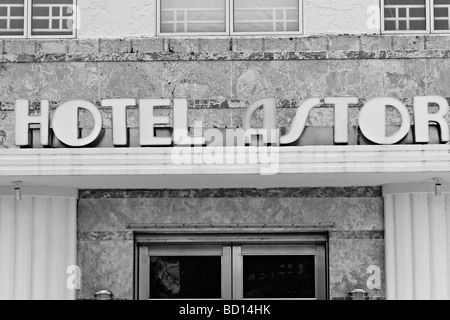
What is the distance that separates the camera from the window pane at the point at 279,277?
14.0 meters

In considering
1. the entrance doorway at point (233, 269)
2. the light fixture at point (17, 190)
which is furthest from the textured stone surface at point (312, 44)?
the light fixture at point (17, 190)

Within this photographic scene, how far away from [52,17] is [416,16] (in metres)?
5.12

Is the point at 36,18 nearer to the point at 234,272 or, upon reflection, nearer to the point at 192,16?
the point at 192,16

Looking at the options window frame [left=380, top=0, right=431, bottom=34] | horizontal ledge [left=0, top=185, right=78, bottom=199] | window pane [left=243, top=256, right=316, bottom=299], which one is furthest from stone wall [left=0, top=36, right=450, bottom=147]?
window pane [left=243, top=256, right=316, bottom=299]

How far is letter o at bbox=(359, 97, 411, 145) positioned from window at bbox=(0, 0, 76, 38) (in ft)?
14.7

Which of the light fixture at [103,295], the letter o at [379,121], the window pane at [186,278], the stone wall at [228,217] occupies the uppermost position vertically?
the letter o at [379,121]

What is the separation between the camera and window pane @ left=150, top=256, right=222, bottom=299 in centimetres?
1402

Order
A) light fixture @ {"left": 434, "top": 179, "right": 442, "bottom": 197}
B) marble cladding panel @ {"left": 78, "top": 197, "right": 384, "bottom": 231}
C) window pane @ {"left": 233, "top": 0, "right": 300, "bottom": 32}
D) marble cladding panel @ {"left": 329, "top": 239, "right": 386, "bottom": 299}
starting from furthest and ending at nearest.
→ window pane @ {"left": 233, "top": 0, "right": 300, "bottom": 32} < marble cladding panel @ {"left": 78, "top": 197, "right": 384, "bottom": 231} < marble cladding panel @ {"left": 329, "top": 239, "right": 386, "bottom": 299} < light fixture @ {"left": 434, "top": 179, "right": 442, "bottom": 197}

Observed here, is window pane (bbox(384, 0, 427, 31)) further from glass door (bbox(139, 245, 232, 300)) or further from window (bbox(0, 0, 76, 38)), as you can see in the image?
window (bbox(0, 0, 76, 38))

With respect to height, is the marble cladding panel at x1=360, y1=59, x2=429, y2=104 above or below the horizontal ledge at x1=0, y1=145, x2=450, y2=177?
above

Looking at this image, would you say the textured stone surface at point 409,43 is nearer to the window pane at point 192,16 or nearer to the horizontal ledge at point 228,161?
the horizontal ledge at point 228,161

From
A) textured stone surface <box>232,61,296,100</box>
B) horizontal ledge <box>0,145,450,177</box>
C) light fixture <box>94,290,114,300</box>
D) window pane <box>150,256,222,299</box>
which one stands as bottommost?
light fixture <box>94,290,114,300</box>

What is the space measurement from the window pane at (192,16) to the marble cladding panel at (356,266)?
348 centimetres
